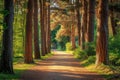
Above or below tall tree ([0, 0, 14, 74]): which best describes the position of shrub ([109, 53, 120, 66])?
below

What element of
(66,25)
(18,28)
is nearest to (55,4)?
(66,25)

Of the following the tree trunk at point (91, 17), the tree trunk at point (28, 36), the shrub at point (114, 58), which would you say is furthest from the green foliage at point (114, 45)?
the tree trunk at point (28, 36)

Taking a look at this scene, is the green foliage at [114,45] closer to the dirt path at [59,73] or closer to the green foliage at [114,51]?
the green foliage at [114,51]

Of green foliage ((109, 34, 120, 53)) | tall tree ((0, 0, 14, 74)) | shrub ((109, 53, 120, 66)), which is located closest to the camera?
tall tree ((0, 0, 14, 74))

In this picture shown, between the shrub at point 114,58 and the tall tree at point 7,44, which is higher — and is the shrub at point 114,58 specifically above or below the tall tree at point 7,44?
below

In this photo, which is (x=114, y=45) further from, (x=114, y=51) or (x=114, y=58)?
(x=114, y=58)

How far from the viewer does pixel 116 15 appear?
41.5m

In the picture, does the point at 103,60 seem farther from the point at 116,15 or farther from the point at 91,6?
the point at 116,15

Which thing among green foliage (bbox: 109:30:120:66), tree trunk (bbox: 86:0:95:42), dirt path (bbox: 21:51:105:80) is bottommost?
dirt path (bbox: 21:51:105:80)

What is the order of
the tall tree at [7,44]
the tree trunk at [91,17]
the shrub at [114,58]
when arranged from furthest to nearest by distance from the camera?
the tree trunk at [91,17], the shrub at [114,58], the tall tree at [7,44]

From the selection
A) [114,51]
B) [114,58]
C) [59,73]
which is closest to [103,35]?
[114,58]

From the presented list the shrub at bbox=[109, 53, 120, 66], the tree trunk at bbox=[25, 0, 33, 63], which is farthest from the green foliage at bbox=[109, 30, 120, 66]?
the tree trunk at bbox=[25, 0, 33, 63]

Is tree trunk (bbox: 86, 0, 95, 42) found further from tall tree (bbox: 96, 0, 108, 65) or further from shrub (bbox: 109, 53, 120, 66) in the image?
tall tree (bbox: 96, 0, 108, 65)

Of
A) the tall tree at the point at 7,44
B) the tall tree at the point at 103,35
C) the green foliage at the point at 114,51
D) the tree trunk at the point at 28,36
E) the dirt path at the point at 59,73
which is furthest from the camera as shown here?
the tree trunk at the point at 28,36
